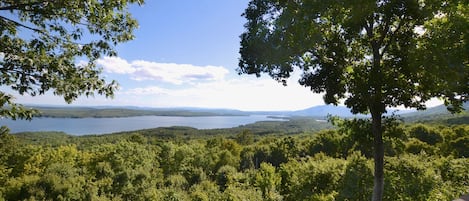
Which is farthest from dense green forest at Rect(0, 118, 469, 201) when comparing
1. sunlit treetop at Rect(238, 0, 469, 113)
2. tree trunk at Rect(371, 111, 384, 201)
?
sunlit treetop at Rect(238, 0, 469, 113)

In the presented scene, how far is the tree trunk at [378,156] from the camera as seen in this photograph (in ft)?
25.9

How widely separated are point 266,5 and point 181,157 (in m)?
38.2

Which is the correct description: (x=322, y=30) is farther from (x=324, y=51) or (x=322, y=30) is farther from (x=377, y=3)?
(x=377, y=3)

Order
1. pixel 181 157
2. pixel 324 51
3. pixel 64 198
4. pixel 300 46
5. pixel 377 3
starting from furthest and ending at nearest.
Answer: pixel 181 157, pixel 64 198, pixel 324 51, pixel 300 46, pixel 377 3

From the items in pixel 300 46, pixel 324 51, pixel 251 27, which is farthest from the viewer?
pixel 324 51

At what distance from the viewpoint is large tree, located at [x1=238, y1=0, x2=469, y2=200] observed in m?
5.94

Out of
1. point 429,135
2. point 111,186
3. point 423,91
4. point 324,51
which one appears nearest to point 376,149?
point 423,91

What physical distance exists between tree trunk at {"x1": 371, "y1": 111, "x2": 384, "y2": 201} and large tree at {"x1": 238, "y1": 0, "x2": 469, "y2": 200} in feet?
0.08

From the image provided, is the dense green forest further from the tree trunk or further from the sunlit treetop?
the sunlit treetop

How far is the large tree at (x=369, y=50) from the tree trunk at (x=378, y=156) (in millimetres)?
26

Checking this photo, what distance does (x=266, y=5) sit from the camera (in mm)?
7625

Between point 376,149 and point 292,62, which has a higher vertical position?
point 292,62

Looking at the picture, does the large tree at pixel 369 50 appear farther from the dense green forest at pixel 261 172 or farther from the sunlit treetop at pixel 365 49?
the dense green forest at pixel 261 172

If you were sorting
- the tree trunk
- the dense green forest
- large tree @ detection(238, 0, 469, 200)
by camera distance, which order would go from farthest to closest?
1. the dense green forest
2. the tree trunk
3. large tree @ detection(238, 0, 469, 200)
